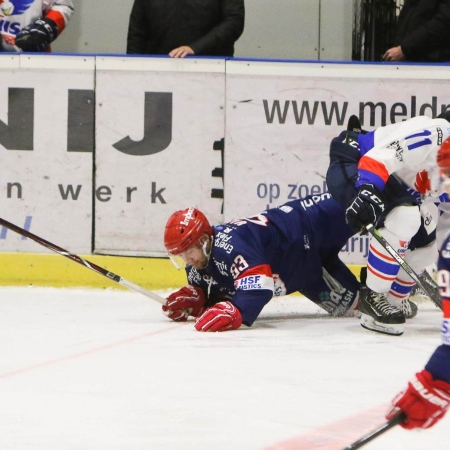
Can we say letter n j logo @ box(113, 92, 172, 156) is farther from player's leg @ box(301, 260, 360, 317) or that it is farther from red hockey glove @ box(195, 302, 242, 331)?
red hockey glove @ box(195, 302, 242, 331)

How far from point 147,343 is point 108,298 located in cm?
136

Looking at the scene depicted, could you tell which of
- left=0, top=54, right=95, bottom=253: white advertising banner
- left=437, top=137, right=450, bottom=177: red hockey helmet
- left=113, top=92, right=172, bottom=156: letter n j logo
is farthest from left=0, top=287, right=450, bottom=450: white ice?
left=113, top=92, right=172, bottom=156: letter n j logo

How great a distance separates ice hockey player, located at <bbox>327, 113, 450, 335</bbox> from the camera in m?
3.96

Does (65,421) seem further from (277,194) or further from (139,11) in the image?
(139,11)

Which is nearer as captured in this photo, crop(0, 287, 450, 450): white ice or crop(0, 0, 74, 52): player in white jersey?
crop(0, 287, 450, 450): white ice

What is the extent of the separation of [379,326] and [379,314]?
6 centimetres

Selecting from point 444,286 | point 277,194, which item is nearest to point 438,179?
point 444,286

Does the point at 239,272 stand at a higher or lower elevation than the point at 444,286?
lower

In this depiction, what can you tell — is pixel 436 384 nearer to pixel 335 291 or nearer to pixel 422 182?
pixel 422 182

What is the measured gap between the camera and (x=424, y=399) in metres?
2.05

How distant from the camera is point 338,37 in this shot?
6707 mm

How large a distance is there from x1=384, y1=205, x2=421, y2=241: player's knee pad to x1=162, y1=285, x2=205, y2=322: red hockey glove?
2.89 feet

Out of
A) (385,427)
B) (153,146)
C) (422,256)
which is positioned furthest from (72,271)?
(385,427)

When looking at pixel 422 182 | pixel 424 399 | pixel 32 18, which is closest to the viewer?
pixel 424 399
